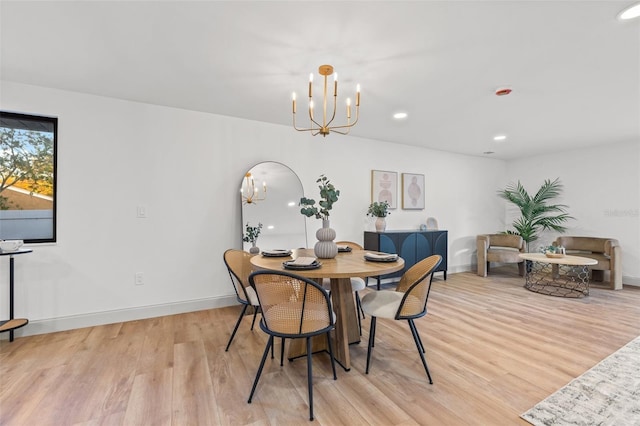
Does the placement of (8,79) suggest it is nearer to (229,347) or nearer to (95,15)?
(95,15)

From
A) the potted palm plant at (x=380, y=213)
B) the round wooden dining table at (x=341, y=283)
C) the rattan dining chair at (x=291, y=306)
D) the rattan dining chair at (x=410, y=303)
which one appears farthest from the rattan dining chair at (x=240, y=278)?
the potted palm plant at (x=380, y=213)

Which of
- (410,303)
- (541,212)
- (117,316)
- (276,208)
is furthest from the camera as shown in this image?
(541,212)

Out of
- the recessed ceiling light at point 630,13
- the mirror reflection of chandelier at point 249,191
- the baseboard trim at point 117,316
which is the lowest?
the baseboard trim at point 117,316

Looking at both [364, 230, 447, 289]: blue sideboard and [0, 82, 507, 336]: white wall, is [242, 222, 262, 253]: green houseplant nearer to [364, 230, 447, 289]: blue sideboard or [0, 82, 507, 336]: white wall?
[0, 82, 507, 336]: white wall

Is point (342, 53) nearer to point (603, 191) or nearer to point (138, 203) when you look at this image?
point (138, 203)

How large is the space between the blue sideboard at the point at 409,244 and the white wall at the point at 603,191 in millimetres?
2733

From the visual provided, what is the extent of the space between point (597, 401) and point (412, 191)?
11.9ft

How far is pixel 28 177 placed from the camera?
268cm

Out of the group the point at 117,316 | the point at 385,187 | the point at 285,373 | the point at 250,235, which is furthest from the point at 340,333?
the point at 385,187

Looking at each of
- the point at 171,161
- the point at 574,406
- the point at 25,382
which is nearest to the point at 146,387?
the point at 25,382

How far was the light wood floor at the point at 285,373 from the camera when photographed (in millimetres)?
1583

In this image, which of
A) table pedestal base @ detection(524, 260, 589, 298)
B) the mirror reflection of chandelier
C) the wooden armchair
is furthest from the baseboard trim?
table pedestal base @ detection(524, 260, 589, 298)

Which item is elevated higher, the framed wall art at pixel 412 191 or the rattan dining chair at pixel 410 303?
the framed wall art at pixel 412 191

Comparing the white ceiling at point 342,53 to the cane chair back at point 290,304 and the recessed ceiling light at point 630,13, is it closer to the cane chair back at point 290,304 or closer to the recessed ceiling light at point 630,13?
the recessed ceiling light at point 630,13
